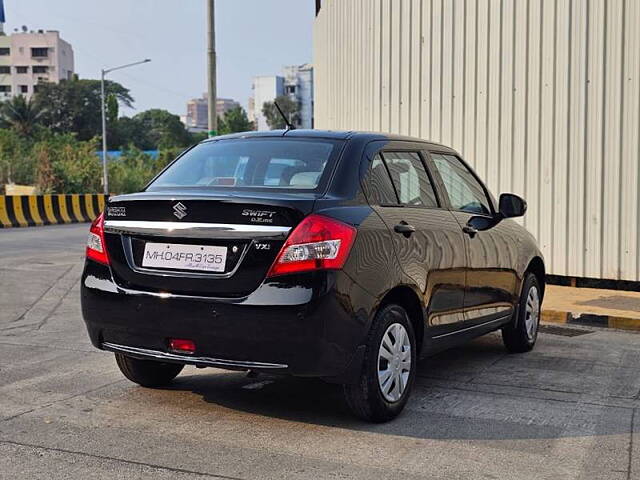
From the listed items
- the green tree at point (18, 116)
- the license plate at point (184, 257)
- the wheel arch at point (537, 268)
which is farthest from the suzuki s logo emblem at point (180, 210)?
the green tree at point (18, 116)

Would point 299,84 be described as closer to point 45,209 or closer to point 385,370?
point 45,209

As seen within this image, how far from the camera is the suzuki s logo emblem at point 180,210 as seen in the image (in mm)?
5082

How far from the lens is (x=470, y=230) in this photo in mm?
6438

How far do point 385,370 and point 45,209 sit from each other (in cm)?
2322

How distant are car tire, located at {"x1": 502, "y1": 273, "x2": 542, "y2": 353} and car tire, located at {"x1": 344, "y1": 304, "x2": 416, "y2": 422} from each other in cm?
209

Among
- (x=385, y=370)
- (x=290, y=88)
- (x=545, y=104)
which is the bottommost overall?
(x=385, y=370)

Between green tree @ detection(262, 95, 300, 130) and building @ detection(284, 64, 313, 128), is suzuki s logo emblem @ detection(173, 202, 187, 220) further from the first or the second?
building @ detection(284, 64, 313, 128)

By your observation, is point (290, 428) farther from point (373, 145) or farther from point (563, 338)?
point (563, 338)

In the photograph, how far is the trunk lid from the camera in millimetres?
4883

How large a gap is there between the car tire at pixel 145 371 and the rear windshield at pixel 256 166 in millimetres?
1132

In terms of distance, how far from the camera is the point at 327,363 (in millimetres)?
4883

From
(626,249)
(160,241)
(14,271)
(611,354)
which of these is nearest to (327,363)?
(160,241)

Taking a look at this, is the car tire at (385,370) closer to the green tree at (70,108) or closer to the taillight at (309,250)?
the taillight at (309,250)

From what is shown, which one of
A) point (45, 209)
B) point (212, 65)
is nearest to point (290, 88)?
point (45, 209)
